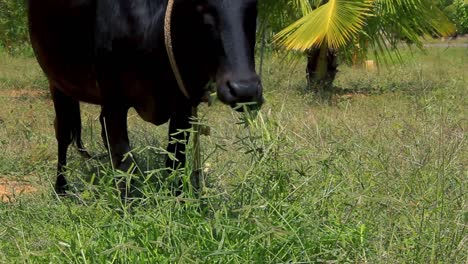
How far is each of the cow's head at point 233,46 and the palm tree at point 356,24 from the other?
4.61 meters

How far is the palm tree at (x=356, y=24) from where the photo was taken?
7281 mm

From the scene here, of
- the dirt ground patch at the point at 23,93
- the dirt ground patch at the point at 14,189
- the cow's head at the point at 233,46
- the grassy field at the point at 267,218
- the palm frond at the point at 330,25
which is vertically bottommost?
the dirt ground patch at the point at 23,93

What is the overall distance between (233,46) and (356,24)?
16.2 feet

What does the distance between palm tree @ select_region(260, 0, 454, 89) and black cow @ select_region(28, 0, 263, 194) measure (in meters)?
3.58

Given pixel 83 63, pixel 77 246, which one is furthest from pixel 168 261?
pixel 83 63

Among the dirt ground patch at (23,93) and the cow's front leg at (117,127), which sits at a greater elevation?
the cow's front leg at (117,127)

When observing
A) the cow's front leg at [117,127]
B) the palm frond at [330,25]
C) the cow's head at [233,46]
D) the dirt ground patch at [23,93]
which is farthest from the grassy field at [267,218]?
the dirt ground patch at [23,93]

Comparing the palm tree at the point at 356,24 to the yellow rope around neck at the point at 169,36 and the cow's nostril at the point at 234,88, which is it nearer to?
the yellow rope around neck at the point at 169,36

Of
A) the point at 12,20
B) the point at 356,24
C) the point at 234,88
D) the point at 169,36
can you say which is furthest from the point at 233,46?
the point at 12,20

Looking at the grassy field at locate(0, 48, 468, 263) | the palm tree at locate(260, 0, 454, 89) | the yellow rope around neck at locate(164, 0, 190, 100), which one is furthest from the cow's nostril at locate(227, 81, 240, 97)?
the palm tree at locate(260, 0, 454, 89)

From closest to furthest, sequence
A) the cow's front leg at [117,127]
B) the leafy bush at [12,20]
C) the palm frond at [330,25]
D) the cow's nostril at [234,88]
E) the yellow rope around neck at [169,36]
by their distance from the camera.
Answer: the cow's nostril at [234,88] → the yellow rope around neck at [169,36] → the cow's front leg at [117,127] → the palm frond at [330,25] → the leafy bush at [12,20]

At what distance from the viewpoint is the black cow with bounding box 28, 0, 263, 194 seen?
2.62m

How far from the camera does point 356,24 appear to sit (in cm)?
733

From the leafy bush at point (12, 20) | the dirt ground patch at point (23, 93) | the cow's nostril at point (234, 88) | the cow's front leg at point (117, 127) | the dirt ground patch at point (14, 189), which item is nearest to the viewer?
the cow's nostril at point (234, 88)
